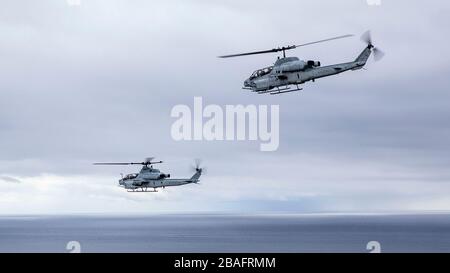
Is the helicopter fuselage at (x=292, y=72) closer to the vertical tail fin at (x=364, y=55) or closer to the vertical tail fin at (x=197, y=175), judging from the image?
the vertical tail fin at (x=364, y=55)

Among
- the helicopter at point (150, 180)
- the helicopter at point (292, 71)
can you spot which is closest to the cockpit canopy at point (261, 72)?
the helicopter at point (292, 71)

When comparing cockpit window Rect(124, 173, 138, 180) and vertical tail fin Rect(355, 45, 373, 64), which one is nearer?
vertical tail fin Rect(355, 45, 373, 64)

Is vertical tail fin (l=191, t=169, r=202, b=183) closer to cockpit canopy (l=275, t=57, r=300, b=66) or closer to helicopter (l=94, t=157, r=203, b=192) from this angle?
helicopter (l=94, t=157, r=203, b=192)

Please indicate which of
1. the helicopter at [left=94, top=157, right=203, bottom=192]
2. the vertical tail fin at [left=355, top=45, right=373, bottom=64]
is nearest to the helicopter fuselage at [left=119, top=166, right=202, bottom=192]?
the helicopter at [left=94, top=157, right=203, bottom=192]

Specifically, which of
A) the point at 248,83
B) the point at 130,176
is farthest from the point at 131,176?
the point at 248,83

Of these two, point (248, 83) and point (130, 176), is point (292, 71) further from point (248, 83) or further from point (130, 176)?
point (130, 176)

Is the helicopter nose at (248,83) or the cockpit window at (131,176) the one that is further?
the cockpit window at (131,176)

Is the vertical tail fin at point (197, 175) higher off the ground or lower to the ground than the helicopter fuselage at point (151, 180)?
higher
